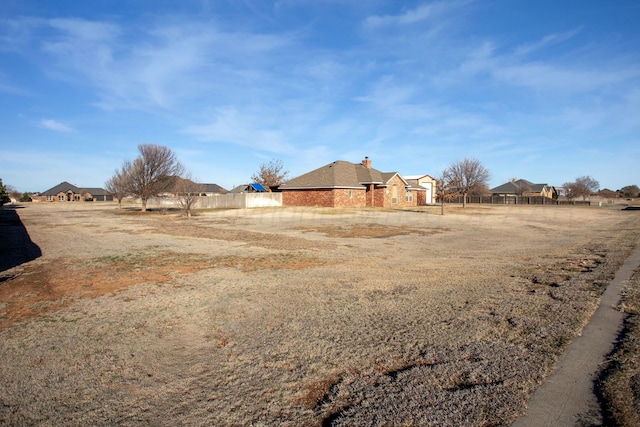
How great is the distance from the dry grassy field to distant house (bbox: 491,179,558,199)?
7902cm

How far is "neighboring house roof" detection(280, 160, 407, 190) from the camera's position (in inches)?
1656

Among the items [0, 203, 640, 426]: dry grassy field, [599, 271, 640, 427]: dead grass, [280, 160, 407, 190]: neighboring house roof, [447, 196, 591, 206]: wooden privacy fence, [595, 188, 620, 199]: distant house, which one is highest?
[280, 160, 407, 190]: neighboring house roof

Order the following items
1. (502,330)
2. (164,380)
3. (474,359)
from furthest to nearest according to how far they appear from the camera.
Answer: (502,330) → (474,359) → (164,380)

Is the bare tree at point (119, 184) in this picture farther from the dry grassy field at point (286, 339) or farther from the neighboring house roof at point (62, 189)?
the neighboring house roof at point (62, 189)

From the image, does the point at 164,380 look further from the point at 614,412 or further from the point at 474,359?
the point at 614,412

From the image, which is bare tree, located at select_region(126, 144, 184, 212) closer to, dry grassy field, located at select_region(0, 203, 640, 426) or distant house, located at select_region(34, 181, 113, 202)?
dry grassy field, located at select_region(0, 203, 640, 426)

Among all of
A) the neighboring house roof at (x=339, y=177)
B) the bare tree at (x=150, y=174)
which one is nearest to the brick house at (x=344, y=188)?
the neighboring house roof at (x=339, y=177)

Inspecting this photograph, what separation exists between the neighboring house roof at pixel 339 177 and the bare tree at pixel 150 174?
13628 mm

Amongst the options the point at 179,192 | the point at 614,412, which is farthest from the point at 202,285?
the point at 179,192

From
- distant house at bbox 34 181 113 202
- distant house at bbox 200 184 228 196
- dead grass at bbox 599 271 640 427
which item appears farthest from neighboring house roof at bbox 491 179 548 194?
distant house at bbox 34 181 113 202

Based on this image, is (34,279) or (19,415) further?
(34,279)

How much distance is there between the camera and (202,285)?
7.70 m

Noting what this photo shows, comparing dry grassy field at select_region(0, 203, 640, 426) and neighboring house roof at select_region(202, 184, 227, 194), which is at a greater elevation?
neighboring house roof at select_region(202, 184, 227, 194)

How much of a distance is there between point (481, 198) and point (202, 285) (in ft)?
252
